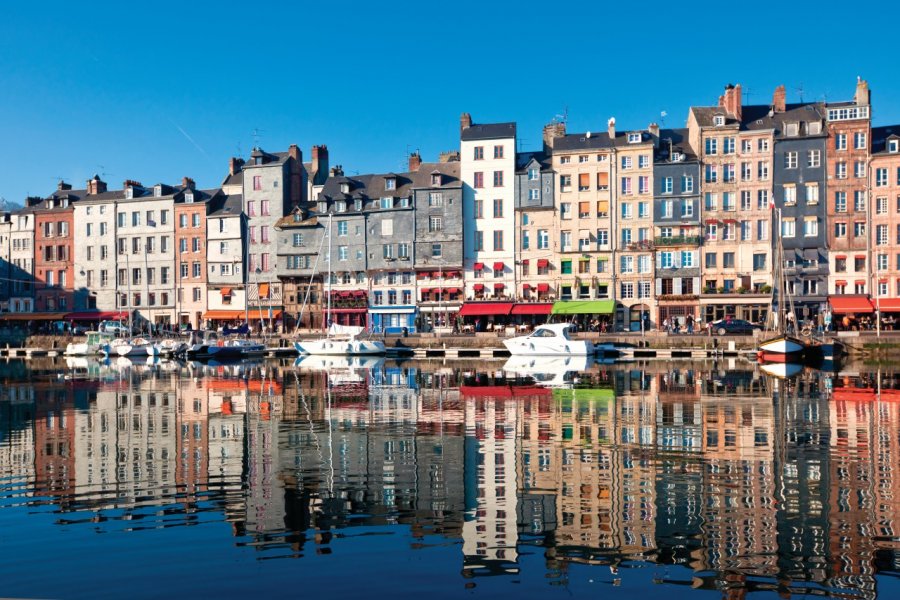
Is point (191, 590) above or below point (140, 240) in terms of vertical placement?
below

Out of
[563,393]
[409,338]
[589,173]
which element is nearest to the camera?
[563,393]

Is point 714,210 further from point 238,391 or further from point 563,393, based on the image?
point 238,391

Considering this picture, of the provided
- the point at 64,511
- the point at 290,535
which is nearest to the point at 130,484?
the point at 64,511

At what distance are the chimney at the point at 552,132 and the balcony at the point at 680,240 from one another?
1429 centimetres

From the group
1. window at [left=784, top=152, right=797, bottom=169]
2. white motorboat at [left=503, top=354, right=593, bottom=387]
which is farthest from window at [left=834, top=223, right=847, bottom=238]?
white motorboat at [left=503, top=354, right=593, bottom=387]

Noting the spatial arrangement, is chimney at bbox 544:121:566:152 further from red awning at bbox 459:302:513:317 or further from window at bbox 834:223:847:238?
window at bbox 834:223:847:238

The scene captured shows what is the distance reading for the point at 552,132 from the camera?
77625 millimetres

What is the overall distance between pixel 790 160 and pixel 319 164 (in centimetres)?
4803

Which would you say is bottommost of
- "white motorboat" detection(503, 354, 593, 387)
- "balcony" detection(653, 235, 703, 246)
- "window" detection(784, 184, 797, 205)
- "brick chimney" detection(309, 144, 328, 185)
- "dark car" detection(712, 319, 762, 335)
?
"white motorboat" detection(503, 354, 593, 387)

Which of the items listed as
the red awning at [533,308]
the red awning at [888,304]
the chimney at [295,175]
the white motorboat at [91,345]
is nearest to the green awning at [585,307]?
the red awning at [533,308]

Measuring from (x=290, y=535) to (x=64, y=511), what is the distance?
5.07 m

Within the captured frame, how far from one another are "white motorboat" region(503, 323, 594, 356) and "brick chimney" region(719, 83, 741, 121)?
26.8 meters

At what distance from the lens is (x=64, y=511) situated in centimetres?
1530

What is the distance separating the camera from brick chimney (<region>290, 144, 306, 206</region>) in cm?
8219
